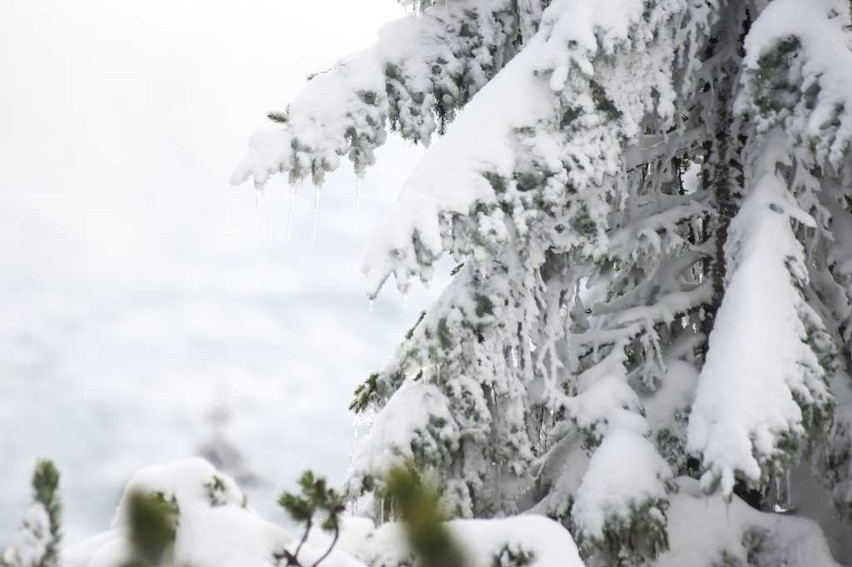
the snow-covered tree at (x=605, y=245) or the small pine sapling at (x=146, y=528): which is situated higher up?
the small pine sapling at (x=146, y=528)

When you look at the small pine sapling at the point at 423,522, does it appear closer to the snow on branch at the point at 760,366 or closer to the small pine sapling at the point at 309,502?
the small pine sapling at the point at 309,502

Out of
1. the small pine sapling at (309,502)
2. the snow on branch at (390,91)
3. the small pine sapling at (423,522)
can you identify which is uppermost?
the small pine sapling at (423,522)

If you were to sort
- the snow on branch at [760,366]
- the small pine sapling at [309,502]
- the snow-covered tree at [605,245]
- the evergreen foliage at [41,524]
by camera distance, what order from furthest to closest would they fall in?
the snow-covered tree at [605,245]
the snow on branch at [760,366]
the small pine sapling at [309,502]
the evergreen foliage at [41,524]

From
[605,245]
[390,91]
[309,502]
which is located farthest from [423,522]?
[390,91]

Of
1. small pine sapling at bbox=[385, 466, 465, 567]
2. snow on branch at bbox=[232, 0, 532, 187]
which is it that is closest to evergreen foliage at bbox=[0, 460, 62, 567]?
small pine sapling at bbox=[385, 466, 465, 567]

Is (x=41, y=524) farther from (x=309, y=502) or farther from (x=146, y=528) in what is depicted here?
(x=309, y=502)

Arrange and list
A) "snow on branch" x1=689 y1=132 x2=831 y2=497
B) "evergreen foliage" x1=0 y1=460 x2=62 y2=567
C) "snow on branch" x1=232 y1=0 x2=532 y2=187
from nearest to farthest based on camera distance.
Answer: "evergreen foliage" x1=0 y1=460 x2=62 y2=567, "snow on branch" x1=689 y1=132 x2=831 y2=497, "snow on branch" x1=232 y1=0 x2=532 y2=187

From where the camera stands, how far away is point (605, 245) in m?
5.03

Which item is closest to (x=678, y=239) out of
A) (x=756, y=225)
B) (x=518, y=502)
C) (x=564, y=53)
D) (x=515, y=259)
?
(x=756, y=225)

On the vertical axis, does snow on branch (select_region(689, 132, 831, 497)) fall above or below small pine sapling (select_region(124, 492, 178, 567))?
below

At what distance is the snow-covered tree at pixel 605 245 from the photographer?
434 cm

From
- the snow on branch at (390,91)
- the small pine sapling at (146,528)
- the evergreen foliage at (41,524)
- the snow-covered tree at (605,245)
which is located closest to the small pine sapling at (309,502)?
the small pine sapling at (146,528)

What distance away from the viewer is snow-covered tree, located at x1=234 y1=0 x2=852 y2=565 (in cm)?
434

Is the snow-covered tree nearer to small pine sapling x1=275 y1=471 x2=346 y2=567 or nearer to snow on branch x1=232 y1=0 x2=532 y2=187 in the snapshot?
snow on branch x1=232 y1=0 x2=532 y2=187
